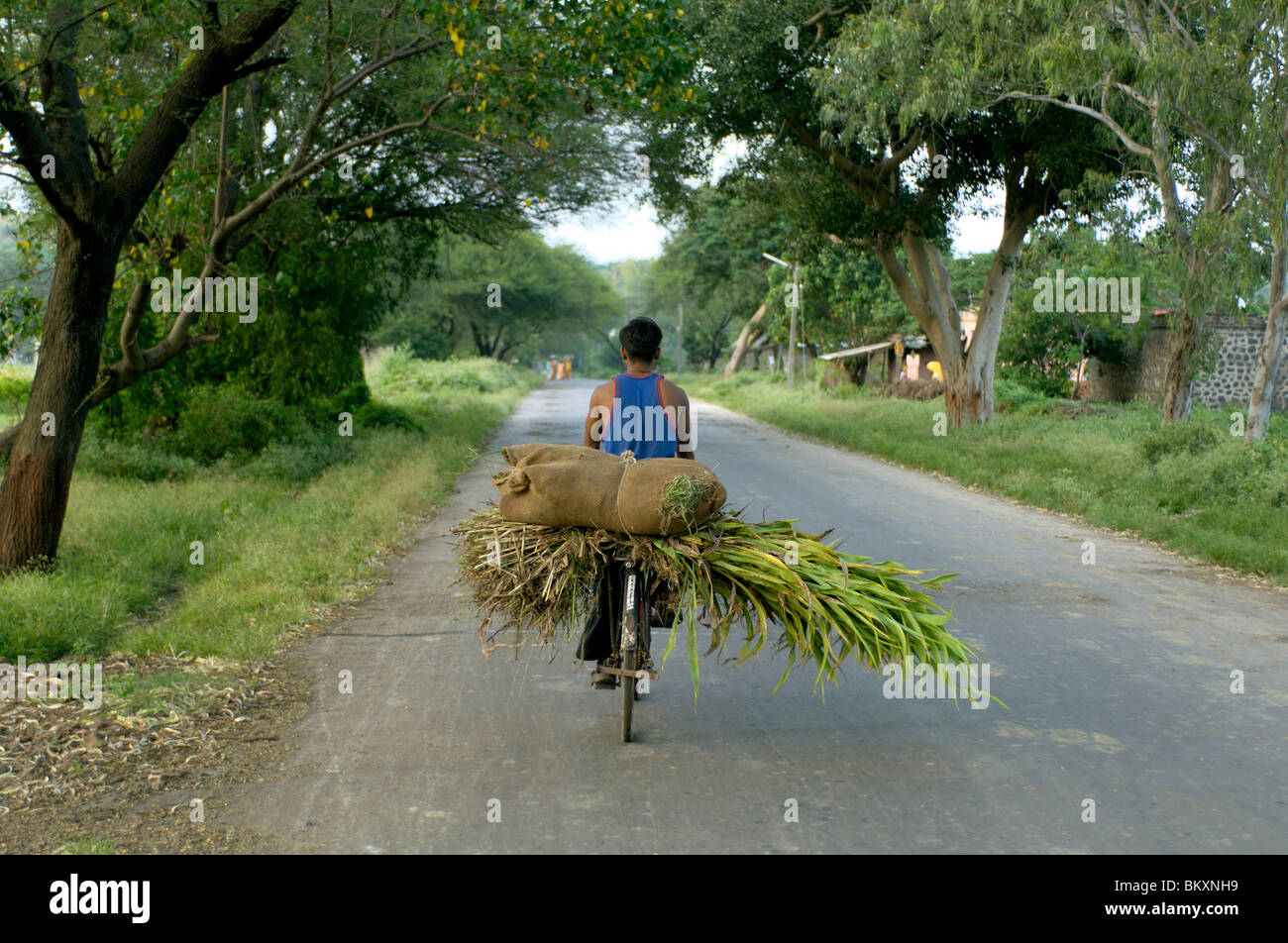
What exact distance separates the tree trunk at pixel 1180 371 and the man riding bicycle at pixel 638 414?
1178cm

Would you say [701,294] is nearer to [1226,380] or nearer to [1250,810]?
[1226,380]

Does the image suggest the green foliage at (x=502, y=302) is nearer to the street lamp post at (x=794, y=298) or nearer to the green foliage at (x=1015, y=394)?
the street lamp post at (x=794, y=298)

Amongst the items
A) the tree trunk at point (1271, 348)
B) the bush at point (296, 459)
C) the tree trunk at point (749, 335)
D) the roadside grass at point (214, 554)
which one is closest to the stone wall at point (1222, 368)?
the tree trunk at point (1271, 348)

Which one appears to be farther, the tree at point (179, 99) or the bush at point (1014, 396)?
the bush at point (1014, 396)

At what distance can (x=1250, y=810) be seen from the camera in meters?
4.41

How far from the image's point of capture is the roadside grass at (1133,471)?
437 inches

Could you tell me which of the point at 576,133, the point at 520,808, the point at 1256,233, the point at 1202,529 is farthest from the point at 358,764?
the point at 576,133

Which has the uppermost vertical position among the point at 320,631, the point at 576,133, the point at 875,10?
the point at 875,10

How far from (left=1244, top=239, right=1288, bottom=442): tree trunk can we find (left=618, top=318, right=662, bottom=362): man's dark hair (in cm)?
1034

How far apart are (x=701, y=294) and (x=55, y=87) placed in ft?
154

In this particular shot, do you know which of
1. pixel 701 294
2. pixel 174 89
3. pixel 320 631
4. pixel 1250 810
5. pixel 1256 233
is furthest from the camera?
pixel 701 294

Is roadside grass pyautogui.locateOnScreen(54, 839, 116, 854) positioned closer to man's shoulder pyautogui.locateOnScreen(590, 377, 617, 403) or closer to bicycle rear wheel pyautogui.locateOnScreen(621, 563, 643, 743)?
bicycle rear wheel pyautogui.locateOnScreen(621, 563, 643, 743)

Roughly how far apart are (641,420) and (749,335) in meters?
49.9

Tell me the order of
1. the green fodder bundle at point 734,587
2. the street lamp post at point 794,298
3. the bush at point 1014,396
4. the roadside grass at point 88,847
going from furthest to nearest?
the street lamp post at point 794,298 < the bush at point 1014,396 < the green fodder bundle at point 734,587 < the roadside grass at point 88,847
